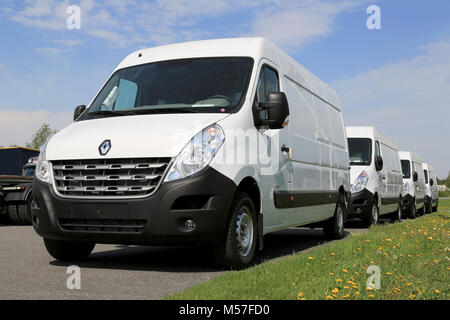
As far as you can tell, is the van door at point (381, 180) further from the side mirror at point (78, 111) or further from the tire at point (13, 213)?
the side mirror at point (78, 111)

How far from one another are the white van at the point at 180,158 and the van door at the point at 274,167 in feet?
0.04

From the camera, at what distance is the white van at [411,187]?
2206cm

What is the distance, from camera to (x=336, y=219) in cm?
1113

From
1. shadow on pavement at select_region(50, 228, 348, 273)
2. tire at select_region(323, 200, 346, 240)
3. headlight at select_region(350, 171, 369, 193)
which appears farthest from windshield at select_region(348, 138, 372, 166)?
shadow on pavement at select_region(50, 228, 348, 273)

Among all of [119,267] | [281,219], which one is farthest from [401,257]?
[119,267]

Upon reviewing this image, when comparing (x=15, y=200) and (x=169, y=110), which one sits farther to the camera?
(x=15, y=200)

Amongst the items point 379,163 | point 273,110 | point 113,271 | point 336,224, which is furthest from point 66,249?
point 379,163

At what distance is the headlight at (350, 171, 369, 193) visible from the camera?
14367 mm

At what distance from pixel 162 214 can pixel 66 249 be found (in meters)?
1.78

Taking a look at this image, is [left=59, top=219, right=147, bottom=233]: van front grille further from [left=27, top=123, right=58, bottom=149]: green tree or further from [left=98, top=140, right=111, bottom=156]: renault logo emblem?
[left=27, top=123, right=58, bottom=149]: green tree

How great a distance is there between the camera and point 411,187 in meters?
22.5

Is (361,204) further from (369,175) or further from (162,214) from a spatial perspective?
(162,214)

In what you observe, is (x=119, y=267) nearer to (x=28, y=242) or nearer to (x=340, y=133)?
(x=28, y=242)
